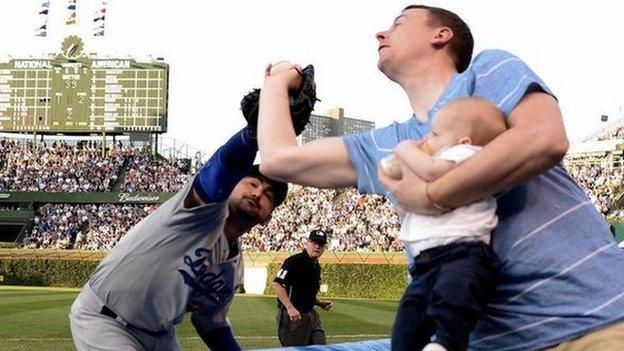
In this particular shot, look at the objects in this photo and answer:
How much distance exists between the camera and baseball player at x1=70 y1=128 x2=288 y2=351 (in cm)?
390

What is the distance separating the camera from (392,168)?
239 centimetres

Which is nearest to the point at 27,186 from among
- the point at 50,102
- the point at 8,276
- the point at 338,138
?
the point at 50,102

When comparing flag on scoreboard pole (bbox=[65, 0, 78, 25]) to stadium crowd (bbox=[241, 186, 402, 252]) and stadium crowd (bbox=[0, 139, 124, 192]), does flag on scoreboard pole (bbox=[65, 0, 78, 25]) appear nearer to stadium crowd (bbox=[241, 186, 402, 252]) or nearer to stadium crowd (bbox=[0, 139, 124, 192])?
stadium crowd (bbox=[0, 139, 124, 192])

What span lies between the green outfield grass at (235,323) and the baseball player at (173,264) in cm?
892

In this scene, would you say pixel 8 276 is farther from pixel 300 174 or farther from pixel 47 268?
pixel 300 174

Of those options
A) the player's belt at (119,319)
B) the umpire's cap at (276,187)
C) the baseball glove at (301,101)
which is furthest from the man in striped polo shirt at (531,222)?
the player's belt at (119,319)

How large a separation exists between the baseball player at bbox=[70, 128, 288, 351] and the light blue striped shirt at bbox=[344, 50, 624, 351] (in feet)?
5.33

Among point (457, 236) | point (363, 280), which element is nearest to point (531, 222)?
point (457, 236)

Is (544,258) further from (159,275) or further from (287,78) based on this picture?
(159,275)

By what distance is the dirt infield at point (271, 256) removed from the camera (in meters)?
30.1

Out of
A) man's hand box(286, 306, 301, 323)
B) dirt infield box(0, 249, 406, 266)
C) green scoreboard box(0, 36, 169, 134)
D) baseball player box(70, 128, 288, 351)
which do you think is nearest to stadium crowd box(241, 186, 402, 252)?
dirt infield box(0, 249, 406, 266)

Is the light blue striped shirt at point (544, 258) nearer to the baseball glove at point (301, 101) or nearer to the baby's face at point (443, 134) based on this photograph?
the baby's face at point (443, 134)

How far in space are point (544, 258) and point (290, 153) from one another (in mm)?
844

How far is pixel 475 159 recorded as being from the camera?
214 centimetres
